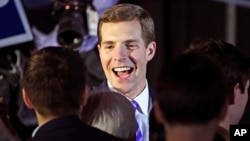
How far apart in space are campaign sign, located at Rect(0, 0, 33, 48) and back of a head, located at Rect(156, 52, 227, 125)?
2653mm

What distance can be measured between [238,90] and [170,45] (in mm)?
2202

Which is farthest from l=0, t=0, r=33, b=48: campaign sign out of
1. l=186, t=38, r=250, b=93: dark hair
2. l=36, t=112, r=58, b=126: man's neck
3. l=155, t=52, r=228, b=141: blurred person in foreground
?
l=155, t=52, r=228, b=141: blurred person in foreground

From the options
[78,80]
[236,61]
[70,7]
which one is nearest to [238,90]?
[236,61]

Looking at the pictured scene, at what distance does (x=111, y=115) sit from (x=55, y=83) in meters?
0.24

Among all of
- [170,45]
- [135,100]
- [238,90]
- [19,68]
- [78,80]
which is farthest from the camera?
[170,45]

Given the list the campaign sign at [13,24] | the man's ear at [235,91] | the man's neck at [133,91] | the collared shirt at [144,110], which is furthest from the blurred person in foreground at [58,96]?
the campaign sign at [13,24]

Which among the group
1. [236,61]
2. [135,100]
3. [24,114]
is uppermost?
[236,61]

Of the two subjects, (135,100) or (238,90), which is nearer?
(238,90)

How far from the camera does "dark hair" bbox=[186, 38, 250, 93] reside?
102 inches

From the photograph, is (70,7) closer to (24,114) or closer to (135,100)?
(24,114)

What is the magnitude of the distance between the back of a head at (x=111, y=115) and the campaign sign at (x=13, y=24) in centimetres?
209

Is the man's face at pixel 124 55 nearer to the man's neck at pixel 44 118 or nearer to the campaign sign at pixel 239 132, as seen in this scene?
the campaign sign at pixel 239 132

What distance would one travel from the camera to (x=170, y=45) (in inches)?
189

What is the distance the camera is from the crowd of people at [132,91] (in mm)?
1931
